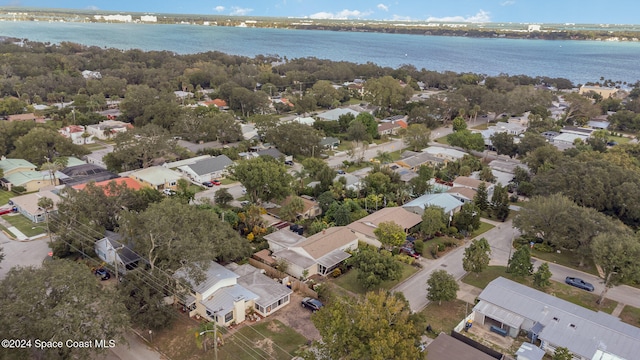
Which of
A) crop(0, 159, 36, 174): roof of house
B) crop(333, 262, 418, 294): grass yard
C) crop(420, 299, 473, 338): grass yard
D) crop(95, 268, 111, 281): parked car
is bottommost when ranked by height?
crop(95, 268, 111, 281): parked car

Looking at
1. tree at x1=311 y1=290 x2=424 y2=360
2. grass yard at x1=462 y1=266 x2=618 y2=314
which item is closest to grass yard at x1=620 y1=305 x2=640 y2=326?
grass yard at x1=462 y1=266 x2=618 y2=314

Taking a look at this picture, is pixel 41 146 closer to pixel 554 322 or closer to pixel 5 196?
pixel 5 196

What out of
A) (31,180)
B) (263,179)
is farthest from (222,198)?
(31,180)

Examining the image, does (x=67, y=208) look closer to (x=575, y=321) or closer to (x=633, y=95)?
(x=575, y=321)

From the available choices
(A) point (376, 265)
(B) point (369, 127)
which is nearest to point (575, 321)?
(A) point (376, 265)

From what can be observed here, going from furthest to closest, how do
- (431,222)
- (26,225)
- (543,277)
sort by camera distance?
1. (26,225)
2. (431,222)
3. (543,277)

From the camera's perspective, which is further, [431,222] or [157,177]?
[157,177]

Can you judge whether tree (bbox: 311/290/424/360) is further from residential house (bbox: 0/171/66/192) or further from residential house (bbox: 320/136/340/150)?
residential house (bbox: 320/136/340/150)

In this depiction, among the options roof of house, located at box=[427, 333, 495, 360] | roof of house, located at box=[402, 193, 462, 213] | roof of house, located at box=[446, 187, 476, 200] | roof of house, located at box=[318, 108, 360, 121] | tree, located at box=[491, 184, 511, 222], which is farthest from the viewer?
roof of house, located at box=[318, 108, 360, 121]
